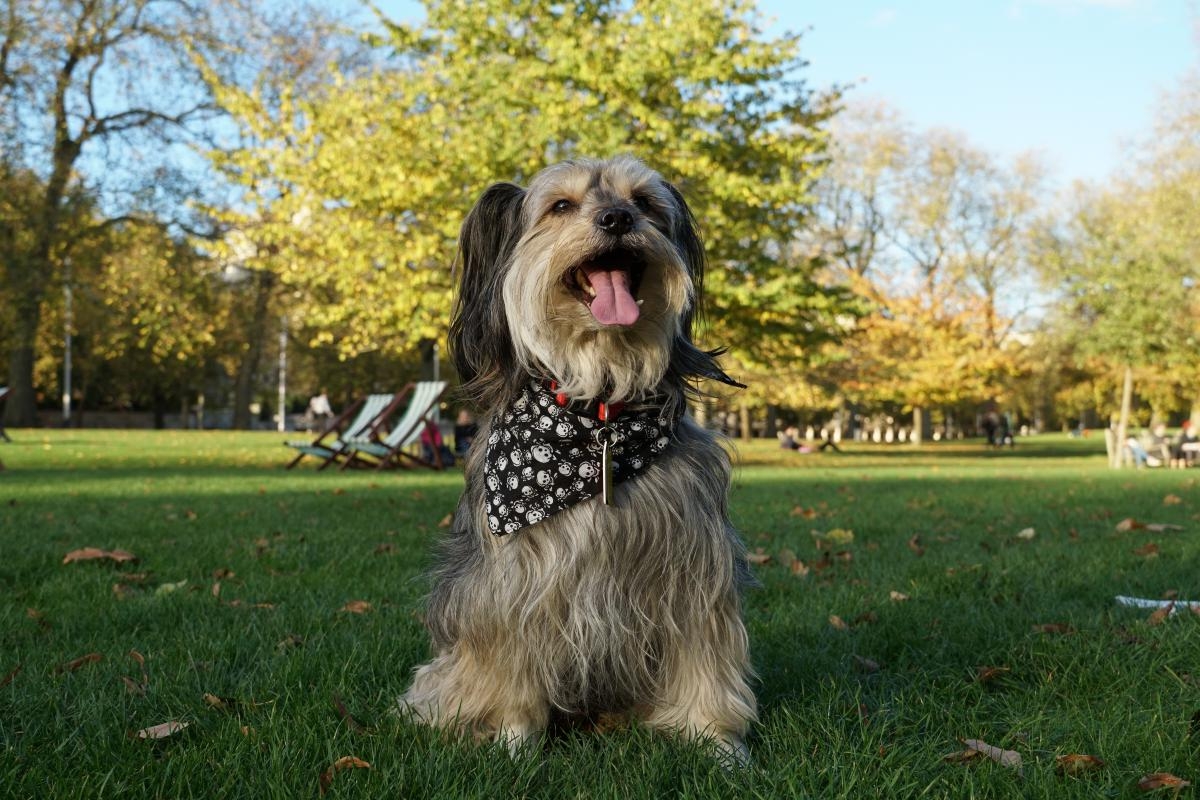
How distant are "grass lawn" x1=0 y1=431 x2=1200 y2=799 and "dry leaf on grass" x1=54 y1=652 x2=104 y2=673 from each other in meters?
0.03

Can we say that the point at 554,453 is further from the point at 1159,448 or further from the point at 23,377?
the point at 23,377

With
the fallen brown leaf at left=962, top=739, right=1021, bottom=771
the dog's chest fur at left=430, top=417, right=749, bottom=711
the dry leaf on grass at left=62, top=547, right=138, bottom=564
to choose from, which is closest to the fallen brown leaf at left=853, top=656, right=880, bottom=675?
the fallen brown leaf at left=962, top=739, right=1021, bottom=771

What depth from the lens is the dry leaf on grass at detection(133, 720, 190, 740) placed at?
2920 millimetres

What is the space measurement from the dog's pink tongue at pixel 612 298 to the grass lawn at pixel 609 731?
1.21 m

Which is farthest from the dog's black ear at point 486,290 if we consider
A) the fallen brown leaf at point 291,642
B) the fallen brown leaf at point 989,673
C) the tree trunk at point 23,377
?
the tree trunk at point 23,377

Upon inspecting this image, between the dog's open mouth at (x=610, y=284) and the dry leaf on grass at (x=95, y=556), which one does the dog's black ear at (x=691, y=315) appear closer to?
the dog's open mouth at (x=610, y=284)

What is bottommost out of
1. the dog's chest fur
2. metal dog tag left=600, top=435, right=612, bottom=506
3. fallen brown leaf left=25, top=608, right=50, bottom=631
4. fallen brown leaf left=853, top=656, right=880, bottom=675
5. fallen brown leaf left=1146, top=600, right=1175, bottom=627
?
fallen brown leaf left=25, top=608, right=50, bottom=631

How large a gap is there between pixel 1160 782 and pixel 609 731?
149 centimetres

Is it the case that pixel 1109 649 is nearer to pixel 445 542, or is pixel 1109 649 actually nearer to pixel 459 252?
pixel 445 542

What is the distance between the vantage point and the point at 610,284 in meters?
2.92

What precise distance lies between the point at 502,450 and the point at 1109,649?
250cm

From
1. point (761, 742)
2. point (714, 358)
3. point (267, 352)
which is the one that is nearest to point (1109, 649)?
point (761, 742)

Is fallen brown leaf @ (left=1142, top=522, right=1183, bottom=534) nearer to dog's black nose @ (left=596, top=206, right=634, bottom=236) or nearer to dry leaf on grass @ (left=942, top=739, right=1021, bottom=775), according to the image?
dry leaf on grass @ (left=942, top=739, right=1021, bottom=775)

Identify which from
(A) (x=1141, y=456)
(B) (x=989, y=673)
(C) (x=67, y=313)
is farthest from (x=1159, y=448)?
(C) (x=67, y=313)
